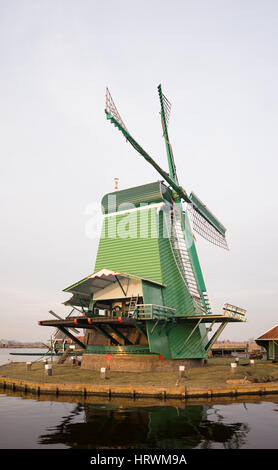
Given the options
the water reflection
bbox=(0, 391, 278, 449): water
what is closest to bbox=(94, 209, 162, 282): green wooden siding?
bbox=(0, 391, 278, 449): water

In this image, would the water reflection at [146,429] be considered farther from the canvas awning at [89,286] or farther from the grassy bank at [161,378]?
the canvas awning at [89,286]

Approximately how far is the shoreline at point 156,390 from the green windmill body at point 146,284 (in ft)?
18.7

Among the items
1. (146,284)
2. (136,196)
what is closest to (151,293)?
(146,284)

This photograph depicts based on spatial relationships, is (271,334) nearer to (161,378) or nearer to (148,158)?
(161,378)

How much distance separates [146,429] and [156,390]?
6.60m

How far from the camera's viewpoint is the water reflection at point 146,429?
11531 millimetres

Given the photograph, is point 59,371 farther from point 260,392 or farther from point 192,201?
point 192,201

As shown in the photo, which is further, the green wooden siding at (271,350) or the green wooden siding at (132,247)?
the green wooden siding at (271,350)

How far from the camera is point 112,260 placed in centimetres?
3303

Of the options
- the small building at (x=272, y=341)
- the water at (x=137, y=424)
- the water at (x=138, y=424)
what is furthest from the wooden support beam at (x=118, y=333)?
the small building at (x=272, y=341)

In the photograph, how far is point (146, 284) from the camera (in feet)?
91.7
